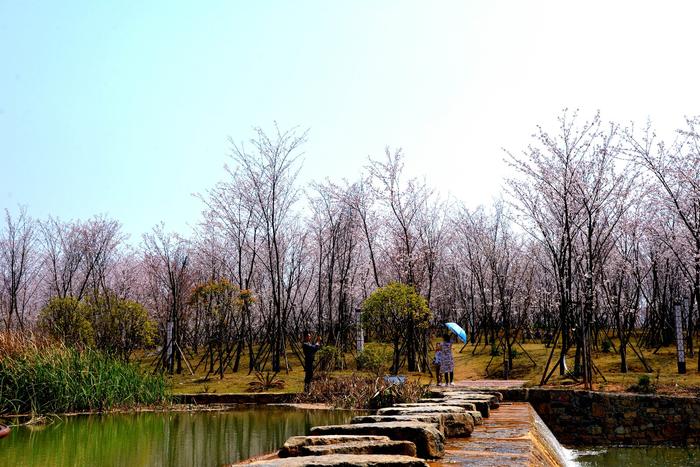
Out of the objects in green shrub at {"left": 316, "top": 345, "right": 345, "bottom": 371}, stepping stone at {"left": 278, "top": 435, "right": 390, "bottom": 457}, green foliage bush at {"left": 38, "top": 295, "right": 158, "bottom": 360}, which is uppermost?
green foliage bush at {"left": 38, "top": 295, "right": 158, "bottom": 360}

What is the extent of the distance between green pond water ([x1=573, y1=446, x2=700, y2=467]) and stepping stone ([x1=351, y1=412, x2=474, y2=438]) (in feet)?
19.7

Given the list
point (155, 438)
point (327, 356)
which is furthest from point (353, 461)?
point (327, 356)

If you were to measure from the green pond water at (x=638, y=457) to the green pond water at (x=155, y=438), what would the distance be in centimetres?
440

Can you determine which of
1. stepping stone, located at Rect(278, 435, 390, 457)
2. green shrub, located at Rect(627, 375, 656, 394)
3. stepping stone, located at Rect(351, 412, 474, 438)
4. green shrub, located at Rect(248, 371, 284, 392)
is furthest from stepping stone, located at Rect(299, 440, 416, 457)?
green shrub, located at Rect(248, 371, 284, 392)

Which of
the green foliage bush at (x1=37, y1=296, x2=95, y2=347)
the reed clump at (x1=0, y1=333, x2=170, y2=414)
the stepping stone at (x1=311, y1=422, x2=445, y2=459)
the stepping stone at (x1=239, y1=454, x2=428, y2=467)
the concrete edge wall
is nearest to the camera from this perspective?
the stepping stone at (x1=239, y1=454, x2=428, y2=467)

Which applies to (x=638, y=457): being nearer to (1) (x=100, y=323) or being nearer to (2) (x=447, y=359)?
(2) (x=447, y=359)

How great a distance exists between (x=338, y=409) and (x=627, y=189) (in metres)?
11.9

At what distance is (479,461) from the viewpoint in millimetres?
3879

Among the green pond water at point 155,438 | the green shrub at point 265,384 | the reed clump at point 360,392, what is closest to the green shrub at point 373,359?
the reed clump at point 360,392

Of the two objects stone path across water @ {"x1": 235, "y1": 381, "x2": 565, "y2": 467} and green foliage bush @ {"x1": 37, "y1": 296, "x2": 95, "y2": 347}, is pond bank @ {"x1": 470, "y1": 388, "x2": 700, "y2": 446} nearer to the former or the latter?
stone path across water @ {"x1": 235, "y1": 381, "x2": 565, "y2": 467}

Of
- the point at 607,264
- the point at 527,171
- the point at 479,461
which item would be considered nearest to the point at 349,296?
the point at 607,264

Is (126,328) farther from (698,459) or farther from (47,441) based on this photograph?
(698,459)

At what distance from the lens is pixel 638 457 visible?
37.6ft

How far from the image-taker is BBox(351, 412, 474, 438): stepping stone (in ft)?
15.4
